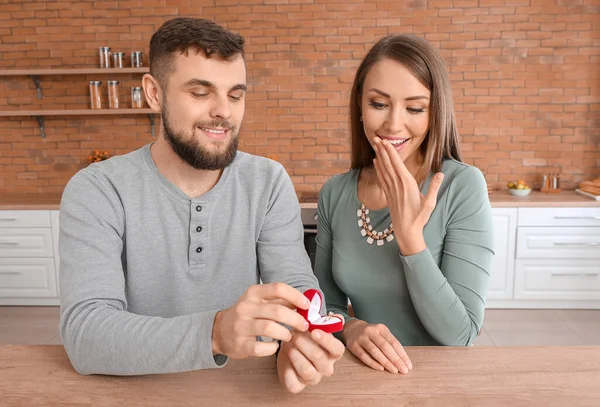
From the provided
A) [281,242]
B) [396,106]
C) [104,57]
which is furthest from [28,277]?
[396,106]

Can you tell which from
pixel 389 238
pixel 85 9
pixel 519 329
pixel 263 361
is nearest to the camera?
pixel 263 361

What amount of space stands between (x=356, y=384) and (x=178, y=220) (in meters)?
0.72

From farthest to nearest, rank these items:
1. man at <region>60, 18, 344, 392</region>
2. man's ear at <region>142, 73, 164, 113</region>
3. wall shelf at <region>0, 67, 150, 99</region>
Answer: wall shelf at <region>0, 67, 150, 99</region>, man's ear at <region>142, 73, 164, 113</region>, man at <region>60, 18, 344, 392</region>

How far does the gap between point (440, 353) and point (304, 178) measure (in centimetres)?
348

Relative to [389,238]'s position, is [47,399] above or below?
below

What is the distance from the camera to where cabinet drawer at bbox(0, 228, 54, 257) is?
4027mm

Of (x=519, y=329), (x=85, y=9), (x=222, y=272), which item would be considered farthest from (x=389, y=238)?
(x=85, y=9)

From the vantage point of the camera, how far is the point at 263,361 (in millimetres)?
1131

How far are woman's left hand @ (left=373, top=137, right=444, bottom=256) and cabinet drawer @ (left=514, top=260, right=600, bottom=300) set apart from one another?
2.94m

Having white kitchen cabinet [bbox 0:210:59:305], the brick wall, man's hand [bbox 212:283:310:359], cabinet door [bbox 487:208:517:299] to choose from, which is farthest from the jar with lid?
man's hand [bbox 212:283:310:359]

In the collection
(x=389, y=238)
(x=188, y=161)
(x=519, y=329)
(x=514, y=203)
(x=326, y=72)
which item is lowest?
(x=519, y=329)

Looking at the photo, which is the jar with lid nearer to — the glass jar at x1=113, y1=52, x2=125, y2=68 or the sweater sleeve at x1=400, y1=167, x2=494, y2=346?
the glass jar at x1=113, y1=52, x2=125, y2=68

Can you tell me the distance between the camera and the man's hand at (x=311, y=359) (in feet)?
3.11

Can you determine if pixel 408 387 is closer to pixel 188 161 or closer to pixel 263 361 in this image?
pixel 263 361
